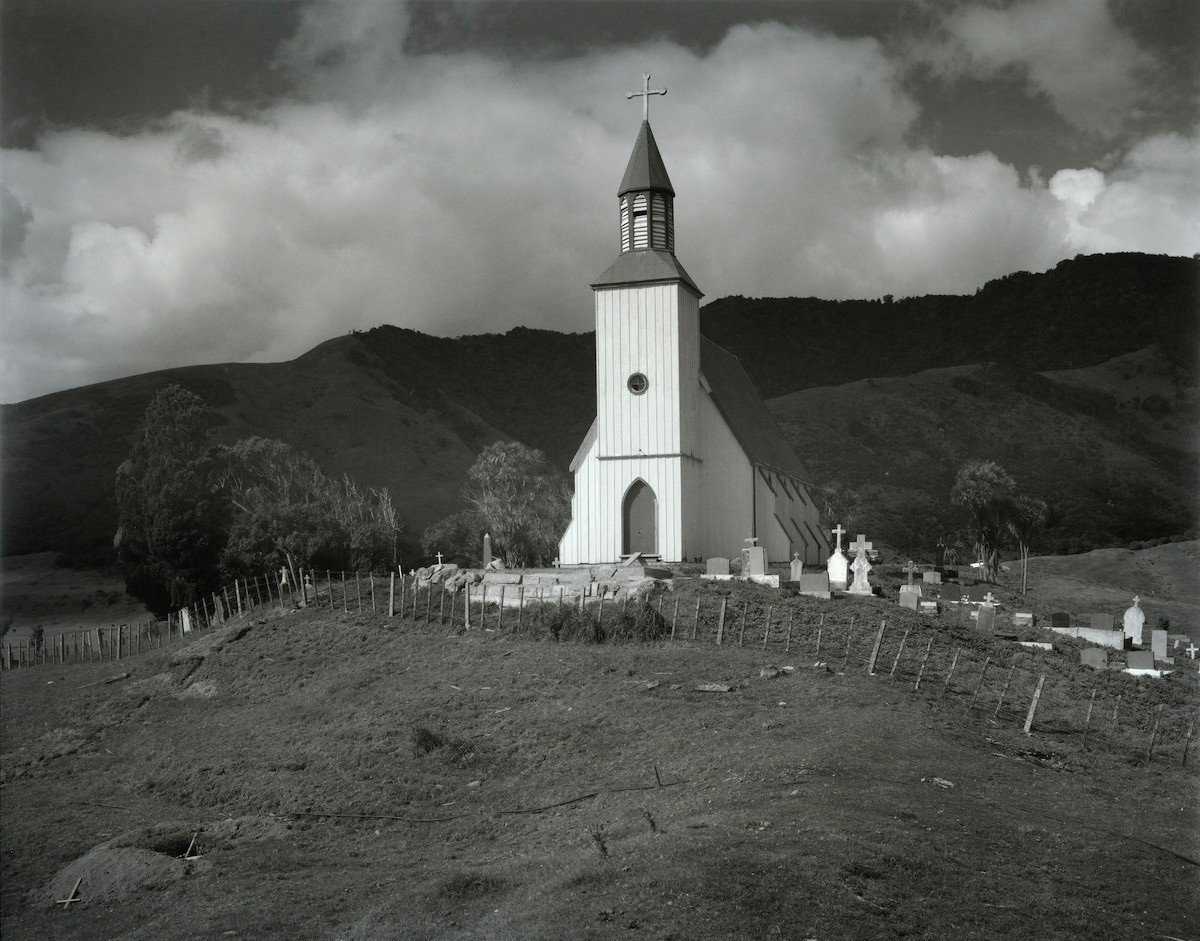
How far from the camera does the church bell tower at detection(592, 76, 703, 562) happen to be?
33.6 m

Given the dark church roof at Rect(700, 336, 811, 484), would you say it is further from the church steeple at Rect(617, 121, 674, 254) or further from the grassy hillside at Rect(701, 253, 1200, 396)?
the grassy hillside at Rect(701, 253, 1200, 396)

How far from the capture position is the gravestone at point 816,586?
2850 centimetres

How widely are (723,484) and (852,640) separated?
481 inches

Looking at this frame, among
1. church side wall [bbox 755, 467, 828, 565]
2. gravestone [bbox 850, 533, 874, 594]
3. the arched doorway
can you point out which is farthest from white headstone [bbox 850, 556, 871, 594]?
church side wall [bbox 755, 467, 828, 565]

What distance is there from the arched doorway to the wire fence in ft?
18.0

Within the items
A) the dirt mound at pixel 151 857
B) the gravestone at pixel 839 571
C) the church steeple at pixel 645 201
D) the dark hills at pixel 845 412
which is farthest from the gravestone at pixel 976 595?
the dark hills at pixel 845 412

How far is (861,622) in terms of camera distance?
85.6 feet

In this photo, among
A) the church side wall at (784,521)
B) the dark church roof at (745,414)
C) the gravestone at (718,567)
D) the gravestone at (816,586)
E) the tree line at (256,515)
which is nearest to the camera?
the gravestone at (816,586)

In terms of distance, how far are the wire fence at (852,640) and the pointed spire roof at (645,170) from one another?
13239 mm

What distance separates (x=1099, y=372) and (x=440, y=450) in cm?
8285

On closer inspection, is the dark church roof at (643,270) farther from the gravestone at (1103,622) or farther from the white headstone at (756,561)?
the gravestone at (1103,622)

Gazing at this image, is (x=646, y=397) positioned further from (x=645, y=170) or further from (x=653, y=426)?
(x=645, y=170)

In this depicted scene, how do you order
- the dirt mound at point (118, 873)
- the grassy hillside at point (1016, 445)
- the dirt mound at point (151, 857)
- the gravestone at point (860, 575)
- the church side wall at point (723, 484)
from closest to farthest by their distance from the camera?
the dirt mound at point (118, 873), the dirt mound at point (151, 857), the gravestone at point (860, 575), the church side wall at point (723, 484), the grassy hillside at point (1016, 445)

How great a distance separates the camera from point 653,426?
3397 centimetres
